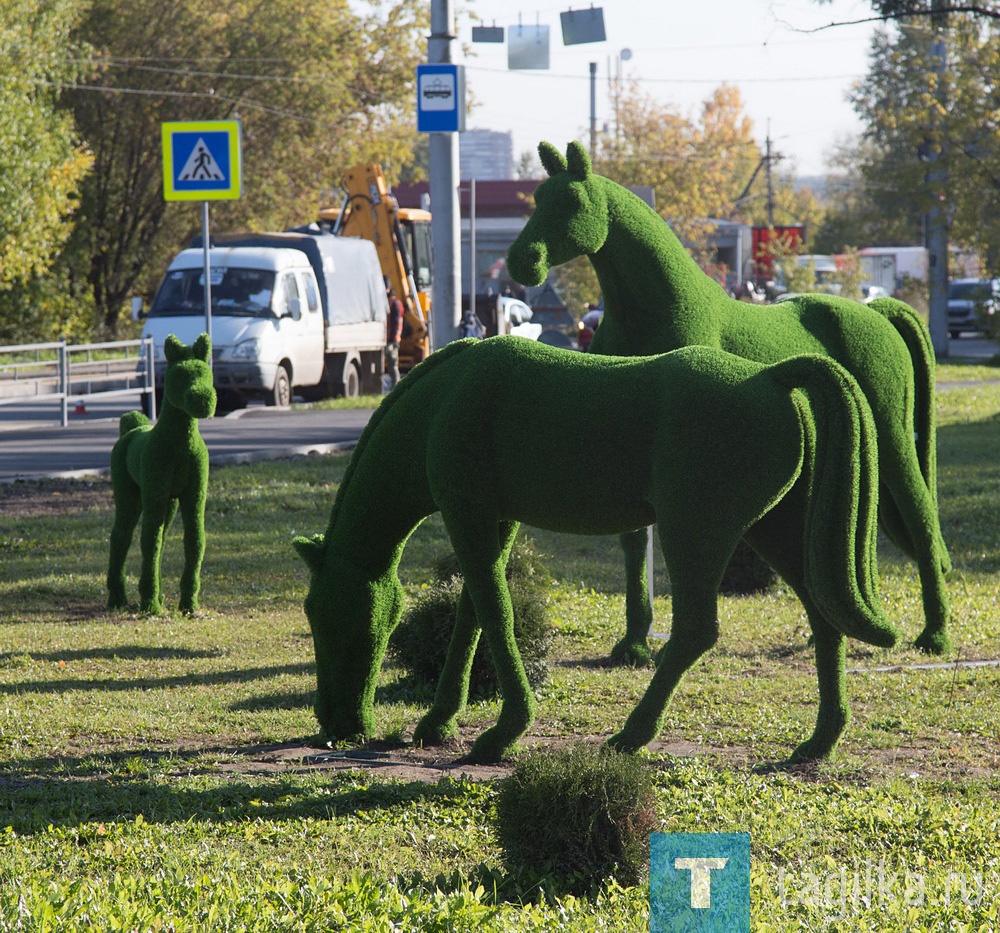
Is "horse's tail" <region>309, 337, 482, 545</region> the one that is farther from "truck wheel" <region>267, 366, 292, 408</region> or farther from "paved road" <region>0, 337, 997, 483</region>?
"truck wheel" <region>267, 366, 292, 408</region>

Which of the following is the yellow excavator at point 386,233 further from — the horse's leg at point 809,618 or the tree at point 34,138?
the horse's leg at point 809,618

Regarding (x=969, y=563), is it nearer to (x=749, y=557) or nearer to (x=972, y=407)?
(x=749, y=557)

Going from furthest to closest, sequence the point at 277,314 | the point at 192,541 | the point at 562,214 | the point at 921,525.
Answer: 1. the point at 277,314
2. the point at 192,541
3. the point at 921,525
4. the point at 562,214

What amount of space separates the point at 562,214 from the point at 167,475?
10.9ft

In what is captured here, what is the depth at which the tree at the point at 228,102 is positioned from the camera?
35500mm

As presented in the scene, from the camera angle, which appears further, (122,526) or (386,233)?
(386,233)

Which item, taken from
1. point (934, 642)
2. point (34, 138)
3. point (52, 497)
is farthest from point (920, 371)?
point (34, 138)

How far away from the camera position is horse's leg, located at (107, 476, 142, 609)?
8.84 meters

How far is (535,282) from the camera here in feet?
20.6

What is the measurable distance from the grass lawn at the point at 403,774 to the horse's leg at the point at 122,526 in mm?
236

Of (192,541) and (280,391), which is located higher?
(280,391)

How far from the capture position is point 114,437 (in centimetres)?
1867

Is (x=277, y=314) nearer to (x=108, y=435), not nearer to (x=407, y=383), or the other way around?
(x=108, y=435)

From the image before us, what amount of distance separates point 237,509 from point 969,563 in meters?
6.32
